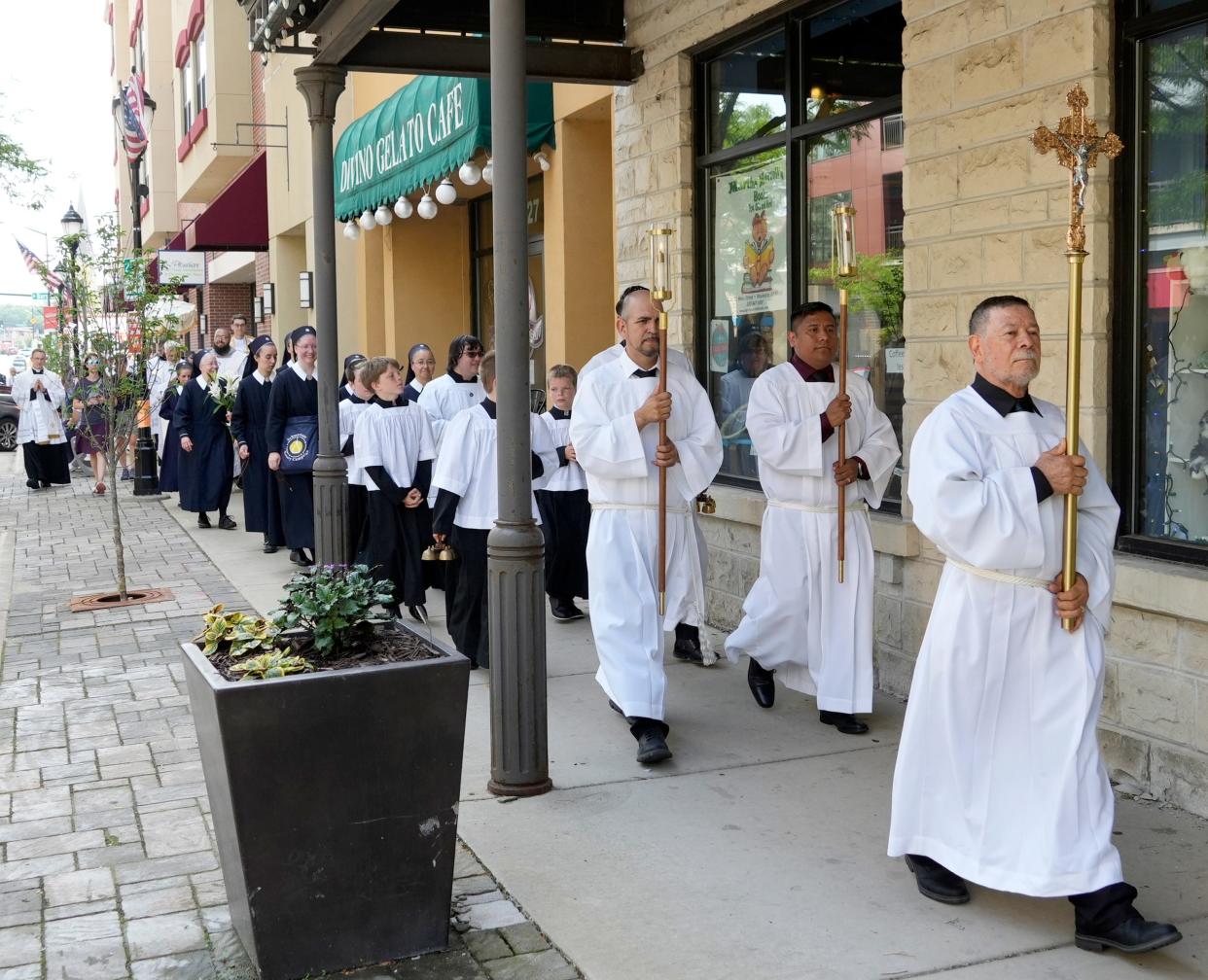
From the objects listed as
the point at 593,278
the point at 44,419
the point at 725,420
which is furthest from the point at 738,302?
the point at 44,419

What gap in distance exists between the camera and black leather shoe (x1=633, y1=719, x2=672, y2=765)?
5.97 metres

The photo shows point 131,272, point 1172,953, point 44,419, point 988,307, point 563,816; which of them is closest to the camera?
point 1172,953

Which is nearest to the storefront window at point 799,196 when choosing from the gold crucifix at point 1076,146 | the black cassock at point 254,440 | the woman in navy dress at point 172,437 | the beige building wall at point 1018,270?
the beige building wall at point 1018,270

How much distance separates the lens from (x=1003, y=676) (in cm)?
432

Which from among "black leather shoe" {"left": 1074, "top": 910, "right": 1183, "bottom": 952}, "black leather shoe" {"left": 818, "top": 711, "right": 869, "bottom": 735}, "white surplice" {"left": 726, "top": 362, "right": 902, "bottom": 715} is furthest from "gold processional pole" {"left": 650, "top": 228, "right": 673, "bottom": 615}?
"black leather shoe" {"left": 1074, "top": 910, "right": 1183, "bottom": 952}

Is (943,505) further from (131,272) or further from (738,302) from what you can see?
(131,272)

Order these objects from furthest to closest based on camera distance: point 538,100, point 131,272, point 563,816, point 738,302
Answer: point 538,100 → point 131,272 → point 738,302 → point 563,816

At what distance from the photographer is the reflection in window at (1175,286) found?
537 cm

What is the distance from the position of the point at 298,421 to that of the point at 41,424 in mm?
10138

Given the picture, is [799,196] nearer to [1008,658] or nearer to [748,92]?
[748,92]

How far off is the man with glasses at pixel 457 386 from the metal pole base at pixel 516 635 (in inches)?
165

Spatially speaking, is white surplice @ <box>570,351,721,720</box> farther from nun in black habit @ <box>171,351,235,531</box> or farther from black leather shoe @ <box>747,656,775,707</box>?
nun in black habit @ <box>171,351,235,531</box>

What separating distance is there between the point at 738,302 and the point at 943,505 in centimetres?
481

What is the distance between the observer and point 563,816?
533 cm
